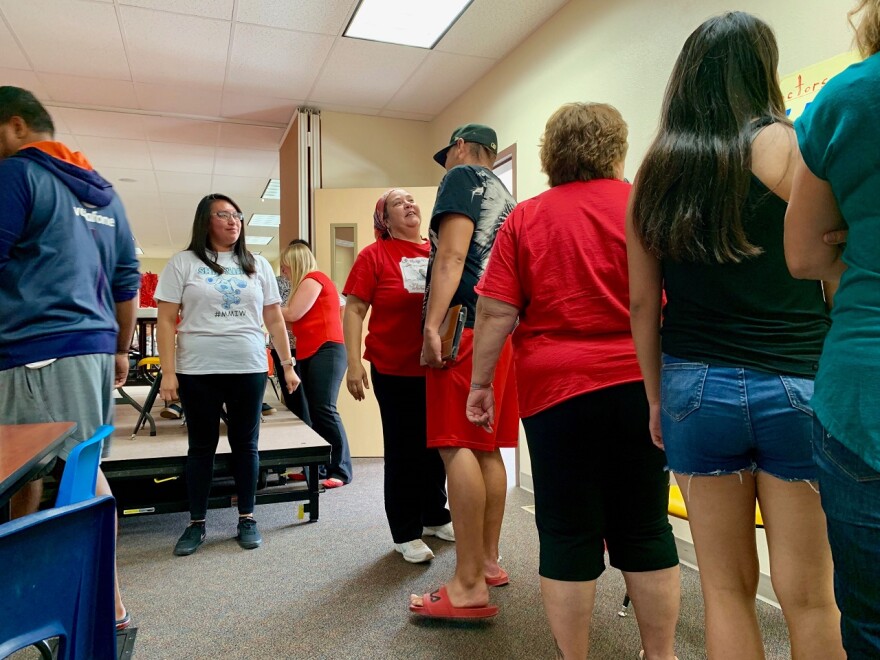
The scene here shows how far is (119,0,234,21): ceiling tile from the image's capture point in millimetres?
3121

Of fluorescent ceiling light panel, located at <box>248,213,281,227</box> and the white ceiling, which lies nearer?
the white ceiling

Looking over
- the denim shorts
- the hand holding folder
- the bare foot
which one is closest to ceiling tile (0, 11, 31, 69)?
the hand holding folder

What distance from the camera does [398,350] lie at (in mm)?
2137

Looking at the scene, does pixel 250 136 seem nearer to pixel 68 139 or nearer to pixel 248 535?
pixel 68 139

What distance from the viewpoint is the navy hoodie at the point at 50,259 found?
151 cm

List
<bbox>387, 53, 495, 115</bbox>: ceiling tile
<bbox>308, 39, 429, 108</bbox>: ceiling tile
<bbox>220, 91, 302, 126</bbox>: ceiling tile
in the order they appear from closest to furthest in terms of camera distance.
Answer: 1. <bbox>308, 39, 429, 108</bbox>: ceiling tile
2. <bbox>387, 53, 495, 115</bbox>: ceiling tile
3. <bbox>220, 91, 302, 126</bbox>: ceiling tile

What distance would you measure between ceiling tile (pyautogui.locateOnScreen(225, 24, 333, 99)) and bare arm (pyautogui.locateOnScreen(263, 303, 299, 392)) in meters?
1.78

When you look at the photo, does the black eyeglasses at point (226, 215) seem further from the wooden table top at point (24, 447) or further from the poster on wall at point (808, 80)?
the poster on wall at point (808, 80)

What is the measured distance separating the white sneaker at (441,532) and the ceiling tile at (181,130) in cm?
387

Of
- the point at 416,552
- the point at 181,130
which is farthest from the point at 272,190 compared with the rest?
the point at 416,552

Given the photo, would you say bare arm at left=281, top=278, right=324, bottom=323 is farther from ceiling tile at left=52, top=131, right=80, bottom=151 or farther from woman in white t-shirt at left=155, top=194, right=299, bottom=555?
ceiling tile at left=52, top=131, right=80, bottom=151

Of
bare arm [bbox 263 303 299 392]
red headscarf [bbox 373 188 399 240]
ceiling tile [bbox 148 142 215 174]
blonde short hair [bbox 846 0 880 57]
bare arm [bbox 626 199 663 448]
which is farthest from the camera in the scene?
ceiling tile [bbox 148 142 215 174]

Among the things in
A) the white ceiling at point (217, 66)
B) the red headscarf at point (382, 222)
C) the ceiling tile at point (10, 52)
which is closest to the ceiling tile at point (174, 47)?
→ the white ceiling at point (217, 66)

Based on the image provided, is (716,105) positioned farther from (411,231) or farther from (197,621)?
(197,621)
